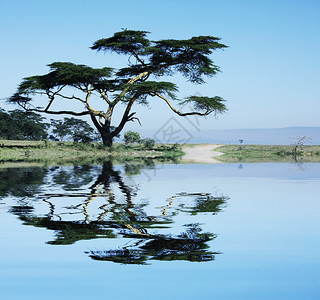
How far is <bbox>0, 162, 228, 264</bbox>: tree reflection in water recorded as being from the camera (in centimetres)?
448

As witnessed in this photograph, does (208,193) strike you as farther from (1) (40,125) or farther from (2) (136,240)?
(1) (40,125)

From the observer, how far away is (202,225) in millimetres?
5781

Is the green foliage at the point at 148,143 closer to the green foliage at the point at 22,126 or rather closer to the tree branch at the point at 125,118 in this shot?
the tree branch at the point at 125,118

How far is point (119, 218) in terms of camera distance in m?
6.24

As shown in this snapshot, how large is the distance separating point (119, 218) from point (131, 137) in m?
36.5

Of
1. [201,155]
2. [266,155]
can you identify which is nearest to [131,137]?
[201,155]

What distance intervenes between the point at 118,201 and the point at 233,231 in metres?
3.23

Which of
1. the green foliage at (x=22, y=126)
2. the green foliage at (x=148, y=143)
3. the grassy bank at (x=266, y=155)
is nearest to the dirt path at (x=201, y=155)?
the grassy bank at (x=266, y=155)

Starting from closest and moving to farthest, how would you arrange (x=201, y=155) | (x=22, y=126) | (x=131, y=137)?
(x=201, y=155)
(x=131, y=137)
(x=22, y=126)

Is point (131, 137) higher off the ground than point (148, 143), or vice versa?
point (131, 137)

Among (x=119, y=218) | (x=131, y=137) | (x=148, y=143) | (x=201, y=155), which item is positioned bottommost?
(x=119, y=218)

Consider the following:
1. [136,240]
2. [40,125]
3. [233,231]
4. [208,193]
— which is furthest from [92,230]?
[40,125]

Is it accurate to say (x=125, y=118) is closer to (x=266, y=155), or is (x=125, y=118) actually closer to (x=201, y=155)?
(x=201, y=155)

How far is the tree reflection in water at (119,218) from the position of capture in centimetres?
448
